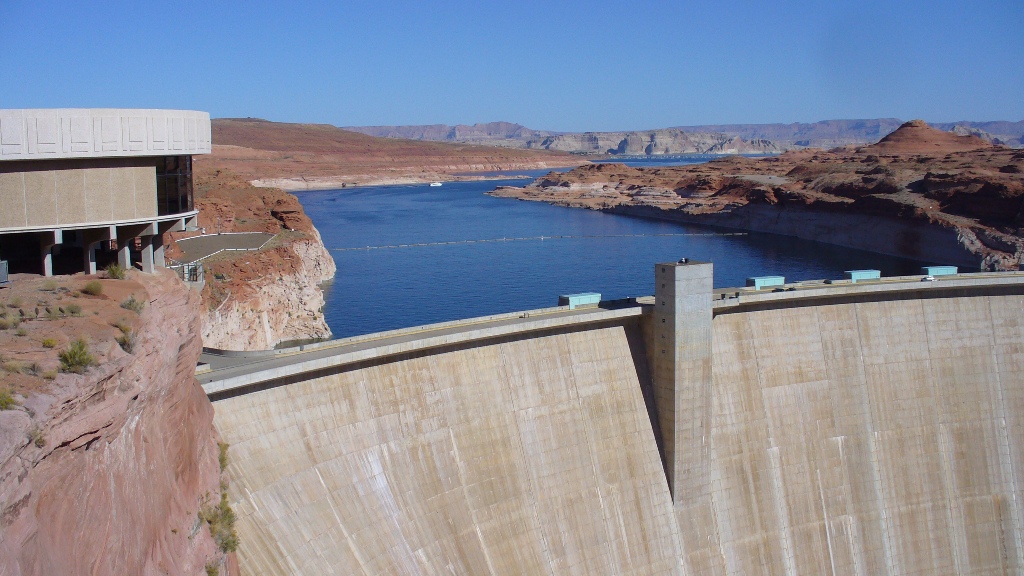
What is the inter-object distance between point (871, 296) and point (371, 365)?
14963 mm

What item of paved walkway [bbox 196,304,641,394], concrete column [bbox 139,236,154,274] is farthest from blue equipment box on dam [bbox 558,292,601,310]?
concrete column [bbox 139,236,154,274]

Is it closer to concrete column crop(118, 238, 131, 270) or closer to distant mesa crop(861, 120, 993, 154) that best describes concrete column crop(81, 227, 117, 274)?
concrete column crop(118, 238, 131, 270)

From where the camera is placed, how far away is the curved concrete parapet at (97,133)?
12852 mm

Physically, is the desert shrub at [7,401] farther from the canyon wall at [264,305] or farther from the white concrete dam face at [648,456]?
the canyon wall at [264,305]

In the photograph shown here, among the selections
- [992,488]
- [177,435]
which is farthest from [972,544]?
[177,435]

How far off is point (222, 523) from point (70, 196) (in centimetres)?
571

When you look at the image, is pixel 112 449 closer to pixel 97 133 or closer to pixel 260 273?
pixel 97 133

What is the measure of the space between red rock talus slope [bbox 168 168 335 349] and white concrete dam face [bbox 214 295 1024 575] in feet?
60.1

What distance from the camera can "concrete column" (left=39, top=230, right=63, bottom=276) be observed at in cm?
1366

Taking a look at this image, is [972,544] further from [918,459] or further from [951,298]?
[951,298]

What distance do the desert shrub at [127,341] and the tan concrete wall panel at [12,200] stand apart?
355cm

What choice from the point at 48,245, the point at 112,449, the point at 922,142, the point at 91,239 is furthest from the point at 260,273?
the point at 922,142

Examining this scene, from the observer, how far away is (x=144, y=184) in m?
14.6

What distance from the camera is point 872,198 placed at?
3098 inches
